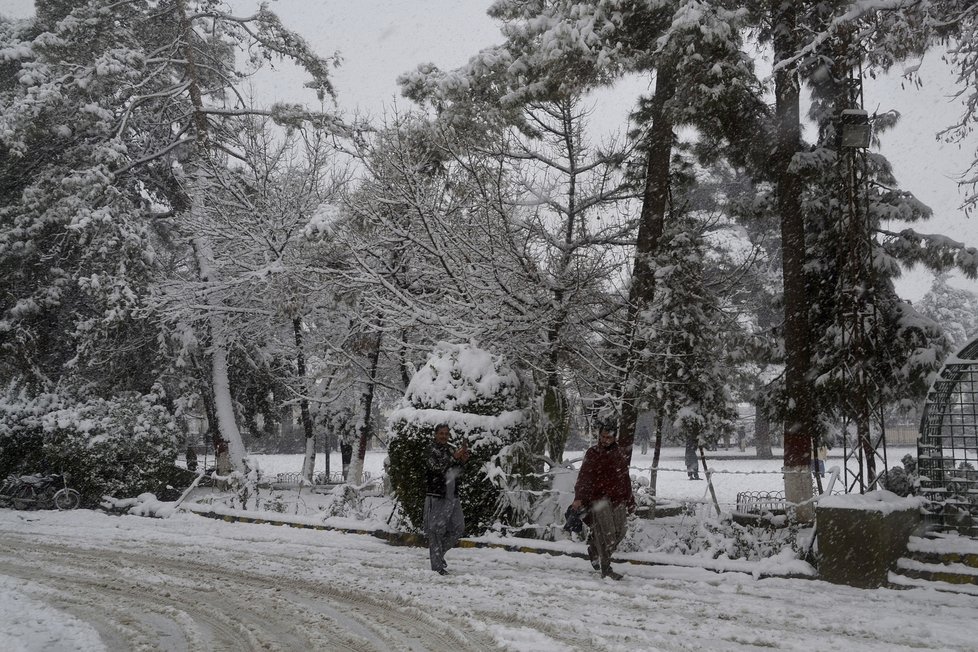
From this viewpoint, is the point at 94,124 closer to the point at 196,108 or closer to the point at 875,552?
the point at 196,108

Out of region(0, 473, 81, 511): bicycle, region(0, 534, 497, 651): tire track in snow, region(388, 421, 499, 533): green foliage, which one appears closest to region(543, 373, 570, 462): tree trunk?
region(388, 421, 499, 533): green foliage

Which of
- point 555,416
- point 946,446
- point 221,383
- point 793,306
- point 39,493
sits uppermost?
point 793,306

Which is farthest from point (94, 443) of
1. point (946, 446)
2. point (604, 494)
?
point (946, 446)

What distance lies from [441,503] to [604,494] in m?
1.89

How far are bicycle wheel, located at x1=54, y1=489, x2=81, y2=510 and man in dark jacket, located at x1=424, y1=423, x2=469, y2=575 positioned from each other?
1015 cm

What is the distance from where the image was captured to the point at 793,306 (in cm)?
1189

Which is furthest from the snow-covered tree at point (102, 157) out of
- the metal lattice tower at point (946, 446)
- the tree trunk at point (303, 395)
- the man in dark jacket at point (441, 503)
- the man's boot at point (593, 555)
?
the metal lattice tower at point (946, 446)

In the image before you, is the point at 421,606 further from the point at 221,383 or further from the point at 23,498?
the point at 221,383

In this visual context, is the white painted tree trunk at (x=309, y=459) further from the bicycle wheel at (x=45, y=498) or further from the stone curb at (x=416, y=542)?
the stone curb at (x=416, y=542)

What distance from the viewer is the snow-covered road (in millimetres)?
5363

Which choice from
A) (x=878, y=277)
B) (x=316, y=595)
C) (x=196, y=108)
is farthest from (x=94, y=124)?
(x=878, y=277)

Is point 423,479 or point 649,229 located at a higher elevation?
point 649,229

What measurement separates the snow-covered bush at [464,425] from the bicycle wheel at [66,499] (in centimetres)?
861

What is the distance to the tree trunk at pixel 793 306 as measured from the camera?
39.0ft
